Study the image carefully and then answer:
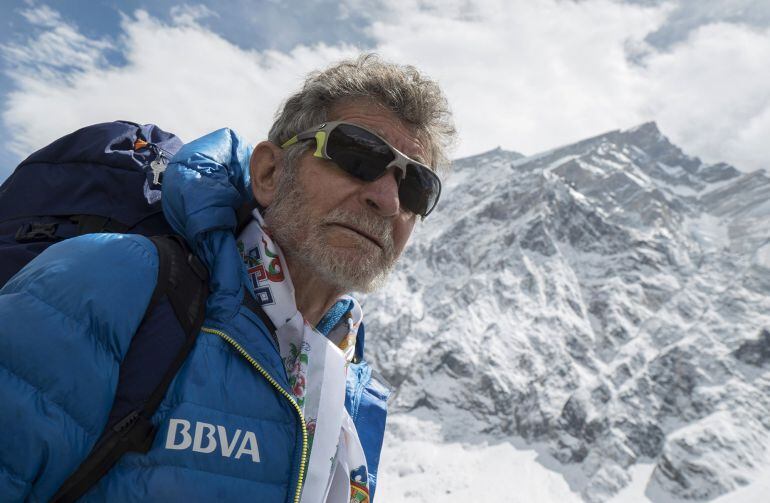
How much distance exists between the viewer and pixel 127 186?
9.04 ft

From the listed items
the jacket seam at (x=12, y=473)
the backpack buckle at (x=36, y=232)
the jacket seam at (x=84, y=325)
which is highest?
the backpack buckle at (x=36, y=232)

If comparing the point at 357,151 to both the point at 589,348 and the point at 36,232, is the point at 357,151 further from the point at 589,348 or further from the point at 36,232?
the point at 589,348

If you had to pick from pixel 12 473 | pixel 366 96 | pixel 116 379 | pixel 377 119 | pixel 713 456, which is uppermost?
pixel 713 456

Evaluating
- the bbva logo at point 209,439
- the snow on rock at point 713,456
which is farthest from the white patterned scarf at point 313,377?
the snow on rock at point 713,456

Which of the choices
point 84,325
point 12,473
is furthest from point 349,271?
point 12,473

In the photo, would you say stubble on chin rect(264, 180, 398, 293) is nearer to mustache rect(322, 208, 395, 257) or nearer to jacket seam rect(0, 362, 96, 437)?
mustache rect(322, 208, 395, 257)

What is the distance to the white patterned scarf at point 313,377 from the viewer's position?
8.20 ft

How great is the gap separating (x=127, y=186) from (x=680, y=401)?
152973 mm

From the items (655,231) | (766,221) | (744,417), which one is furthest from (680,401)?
(766,221)

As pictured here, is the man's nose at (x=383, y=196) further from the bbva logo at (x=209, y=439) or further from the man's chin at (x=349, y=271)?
the bbva logo at (x=209, y=439)

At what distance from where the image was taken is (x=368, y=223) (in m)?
2.94

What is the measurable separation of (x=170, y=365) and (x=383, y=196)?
5.31 feet

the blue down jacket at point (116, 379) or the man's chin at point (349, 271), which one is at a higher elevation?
the man's chin at point (349, 271)

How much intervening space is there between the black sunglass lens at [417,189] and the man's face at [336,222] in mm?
174
